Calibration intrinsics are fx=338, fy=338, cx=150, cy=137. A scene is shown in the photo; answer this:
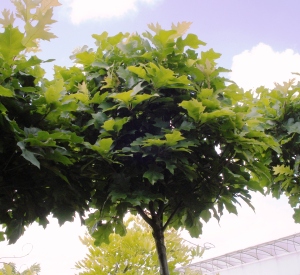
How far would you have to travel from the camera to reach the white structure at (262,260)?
1279 centimetres

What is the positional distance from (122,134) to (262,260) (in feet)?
44.4

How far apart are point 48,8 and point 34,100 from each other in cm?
47

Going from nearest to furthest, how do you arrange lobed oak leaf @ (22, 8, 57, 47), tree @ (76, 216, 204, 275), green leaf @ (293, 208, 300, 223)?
lobed oak leaf @ (22, 8, 57, 47) < green leaf @ (293, 208, 300, 223) < tree @ (76, 216, 204, 275)

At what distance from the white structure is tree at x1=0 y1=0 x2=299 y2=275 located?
1143 cm

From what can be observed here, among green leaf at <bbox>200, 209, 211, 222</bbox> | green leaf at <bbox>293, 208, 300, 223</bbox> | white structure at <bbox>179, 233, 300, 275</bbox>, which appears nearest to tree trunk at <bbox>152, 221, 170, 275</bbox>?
green leaf at <bbox>200, 209, 211, 222</bbox>

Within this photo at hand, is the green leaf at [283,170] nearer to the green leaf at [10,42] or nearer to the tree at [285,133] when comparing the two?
the tree at [285,133]

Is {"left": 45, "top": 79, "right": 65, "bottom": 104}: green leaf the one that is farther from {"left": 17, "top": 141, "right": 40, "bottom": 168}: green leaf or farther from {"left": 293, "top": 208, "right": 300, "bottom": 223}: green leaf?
{"left": 293, "top": 208, "right": 300, "bottom": 223}: green leaf

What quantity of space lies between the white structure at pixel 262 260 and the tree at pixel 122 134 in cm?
1143

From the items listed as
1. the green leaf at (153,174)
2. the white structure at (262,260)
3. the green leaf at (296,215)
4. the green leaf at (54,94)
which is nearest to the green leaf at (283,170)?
the green leaf at (296,215)

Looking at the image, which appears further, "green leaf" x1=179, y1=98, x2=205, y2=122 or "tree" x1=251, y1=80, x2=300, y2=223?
"tree" x1=251, y1=80, x2=300, y2=223

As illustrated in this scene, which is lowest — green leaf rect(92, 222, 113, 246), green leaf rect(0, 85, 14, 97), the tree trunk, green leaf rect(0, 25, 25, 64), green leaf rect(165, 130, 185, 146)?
the tree trunk

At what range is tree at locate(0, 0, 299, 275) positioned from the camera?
1.58m

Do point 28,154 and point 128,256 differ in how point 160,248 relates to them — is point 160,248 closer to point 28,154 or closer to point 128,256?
point 28,154

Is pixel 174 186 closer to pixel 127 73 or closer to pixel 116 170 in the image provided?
pixel 116 170
